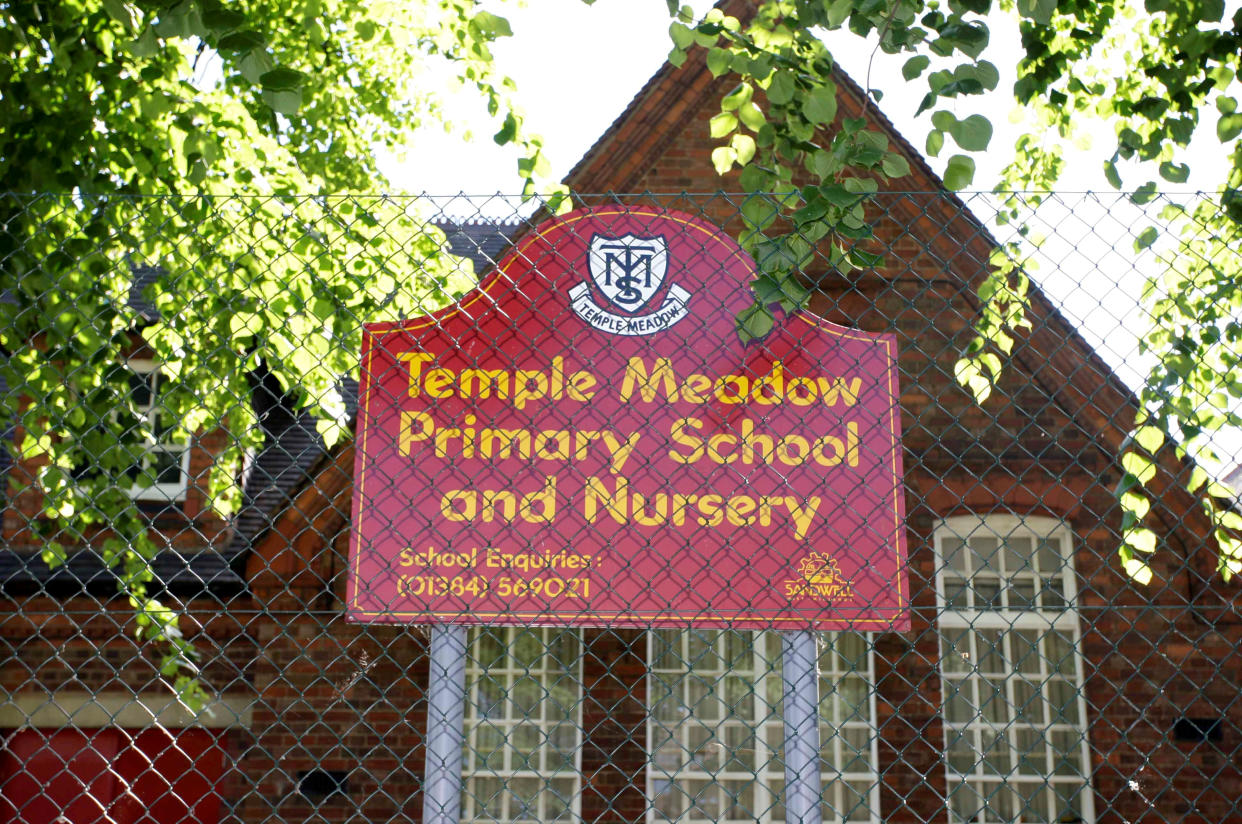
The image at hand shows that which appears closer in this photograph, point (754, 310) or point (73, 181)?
point (754, 310)

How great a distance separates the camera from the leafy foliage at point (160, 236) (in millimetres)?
3182

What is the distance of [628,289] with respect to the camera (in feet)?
9.90

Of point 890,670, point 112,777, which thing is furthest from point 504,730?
point 112,777

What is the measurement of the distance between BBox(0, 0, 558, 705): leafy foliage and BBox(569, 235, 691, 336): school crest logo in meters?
0.46

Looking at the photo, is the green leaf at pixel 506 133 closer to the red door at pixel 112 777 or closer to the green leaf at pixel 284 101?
the green leaf at pixel 284 101

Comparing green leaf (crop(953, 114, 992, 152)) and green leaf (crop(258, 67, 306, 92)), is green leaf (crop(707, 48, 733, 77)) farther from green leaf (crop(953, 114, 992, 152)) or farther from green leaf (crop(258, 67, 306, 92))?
green leaf (crop(258, 67, 306, 92))

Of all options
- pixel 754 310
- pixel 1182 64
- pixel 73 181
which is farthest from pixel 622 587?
pixel 73 181

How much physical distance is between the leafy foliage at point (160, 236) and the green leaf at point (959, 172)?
4.59 feet

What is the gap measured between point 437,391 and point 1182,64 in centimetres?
239

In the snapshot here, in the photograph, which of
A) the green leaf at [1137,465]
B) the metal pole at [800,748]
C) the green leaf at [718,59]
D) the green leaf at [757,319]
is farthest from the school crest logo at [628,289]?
the green leaf at [1137,465]

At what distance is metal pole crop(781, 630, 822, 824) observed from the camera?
125 inches

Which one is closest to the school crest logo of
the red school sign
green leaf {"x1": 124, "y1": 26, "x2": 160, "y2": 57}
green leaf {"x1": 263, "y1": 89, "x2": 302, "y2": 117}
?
the red school sign

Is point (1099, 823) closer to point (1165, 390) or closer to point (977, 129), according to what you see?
point (1165, 390)

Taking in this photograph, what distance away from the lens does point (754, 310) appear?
284cm
